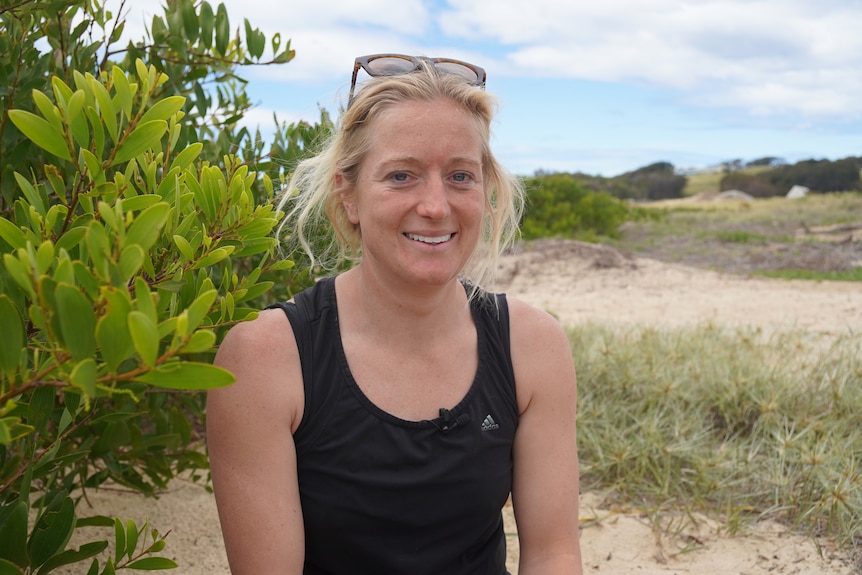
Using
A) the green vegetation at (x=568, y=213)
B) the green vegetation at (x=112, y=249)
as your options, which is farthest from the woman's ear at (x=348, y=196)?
the green vegetation at (x=568, y=213)

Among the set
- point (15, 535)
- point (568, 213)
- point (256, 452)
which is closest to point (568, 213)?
point (568, 213)

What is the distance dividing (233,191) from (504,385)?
0.90m

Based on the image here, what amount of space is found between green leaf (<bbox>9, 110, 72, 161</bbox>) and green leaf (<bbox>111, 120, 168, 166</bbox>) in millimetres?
77

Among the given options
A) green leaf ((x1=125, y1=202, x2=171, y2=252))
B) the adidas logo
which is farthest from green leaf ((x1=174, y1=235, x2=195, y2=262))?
the adidas logo

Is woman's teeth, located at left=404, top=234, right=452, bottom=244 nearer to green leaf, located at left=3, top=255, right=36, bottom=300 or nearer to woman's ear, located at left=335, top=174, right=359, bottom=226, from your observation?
woman's ear, located at left=335, top=174, right=359, bottom=226

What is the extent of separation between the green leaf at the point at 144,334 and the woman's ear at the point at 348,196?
1266 mm

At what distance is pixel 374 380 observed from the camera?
2096mm

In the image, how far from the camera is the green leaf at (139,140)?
1342 millimetres

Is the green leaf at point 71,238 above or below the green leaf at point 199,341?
above

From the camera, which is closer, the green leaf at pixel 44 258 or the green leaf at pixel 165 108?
the green leaf at pixel 44 258

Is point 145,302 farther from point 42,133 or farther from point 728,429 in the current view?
point 728,429

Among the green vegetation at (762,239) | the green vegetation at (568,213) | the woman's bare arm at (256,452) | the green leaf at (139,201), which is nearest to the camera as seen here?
the green leaf at (139,201)

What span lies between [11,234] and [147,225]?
0.30 m

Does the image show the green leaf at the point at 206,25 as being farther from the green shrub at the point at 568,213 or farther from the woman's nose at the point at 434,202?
the green shrub at the point at 568,213
